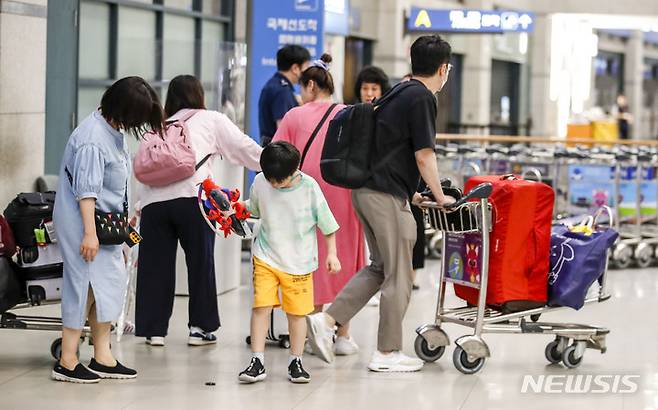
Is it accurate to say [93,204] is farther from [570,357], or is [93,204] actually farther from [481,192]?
[570,357]

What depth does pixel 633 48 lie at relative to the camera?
150ft

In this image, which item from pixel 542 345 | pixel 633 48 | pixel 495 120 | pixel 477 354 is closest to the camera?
pixel 477 354

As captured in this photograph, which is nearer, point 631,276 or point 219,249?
point 219,249

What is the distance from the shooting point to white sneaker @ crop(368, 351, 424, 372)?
716 centimetres

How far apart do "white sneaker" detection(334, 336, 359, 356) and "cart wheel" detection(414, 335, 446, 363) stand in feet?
1.52

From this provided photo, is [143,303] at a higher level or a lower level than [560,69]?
lower

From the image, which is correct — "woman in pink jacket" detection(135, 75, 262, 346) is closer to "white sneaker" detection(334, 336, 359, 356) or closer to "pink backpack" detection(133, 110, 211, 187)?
"pink backpack" detection(133, 110, 211, 187)

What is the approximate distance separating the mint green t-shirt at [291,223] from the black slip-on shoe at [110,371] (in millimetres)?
937

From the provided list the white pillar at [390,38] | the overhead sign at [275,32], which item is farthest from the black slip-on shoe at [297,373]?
the white pillar at [390,38]

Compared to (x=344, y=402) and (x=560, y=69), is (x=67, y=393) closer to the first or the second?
(x=344, y=402)

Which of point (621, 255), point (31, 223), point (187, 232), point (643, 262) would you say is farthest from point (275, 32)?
point (31, 223)

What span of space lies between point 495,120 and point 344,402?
88.1 ft

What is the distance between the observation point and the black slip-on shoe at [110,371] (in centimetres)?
680

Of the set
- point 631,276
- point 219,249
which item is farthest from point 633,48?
point 219,249
